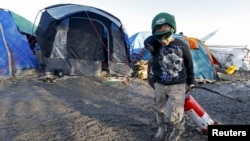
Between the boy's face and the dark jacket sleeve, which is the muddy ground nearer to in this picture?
the dark jacket sleeve

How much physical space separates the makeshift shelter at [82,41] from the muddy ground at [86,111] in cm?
148

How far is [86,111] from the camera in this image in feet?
18.6

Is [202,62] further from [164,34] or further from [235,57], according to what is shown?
[164,34]

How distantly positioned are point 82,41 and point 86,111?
19.1 feet

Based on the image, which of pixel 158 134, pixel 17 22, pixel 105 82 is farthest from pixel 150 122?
pixel 17 22

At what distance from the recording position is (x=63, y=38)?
1091cm

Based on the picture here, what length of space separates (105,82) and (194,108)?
5880mm

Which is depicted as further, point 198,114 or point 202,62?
point 202,62

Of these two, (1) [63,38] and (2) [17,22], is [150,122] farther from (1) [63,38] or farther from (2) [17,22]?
(2) [17,22]

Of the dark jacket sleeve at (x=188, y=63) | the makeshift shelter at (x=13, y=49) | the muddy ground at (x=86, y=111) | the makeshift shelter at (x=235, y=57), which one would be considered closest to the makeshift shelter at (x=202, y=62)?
the muddy ground at (x=86, y=111)

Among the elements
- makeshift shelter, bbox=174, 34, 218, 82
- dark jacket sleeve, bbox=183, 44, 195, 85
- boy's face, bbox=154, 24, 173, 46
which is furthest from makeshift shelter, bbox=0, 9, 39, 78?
dark jacket sleeve, bbox=183, 44, 195, 85

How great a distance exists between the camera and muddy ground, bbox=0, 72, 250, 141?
14.3ft

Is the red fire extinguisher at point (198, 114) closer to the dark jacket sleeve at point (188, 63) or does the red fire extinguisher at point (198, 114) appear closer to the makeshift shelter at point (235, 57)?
the dark jacket sleeve at point (188, 63)

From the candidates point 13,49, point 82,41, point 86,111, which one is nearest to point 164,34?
point 86,111
